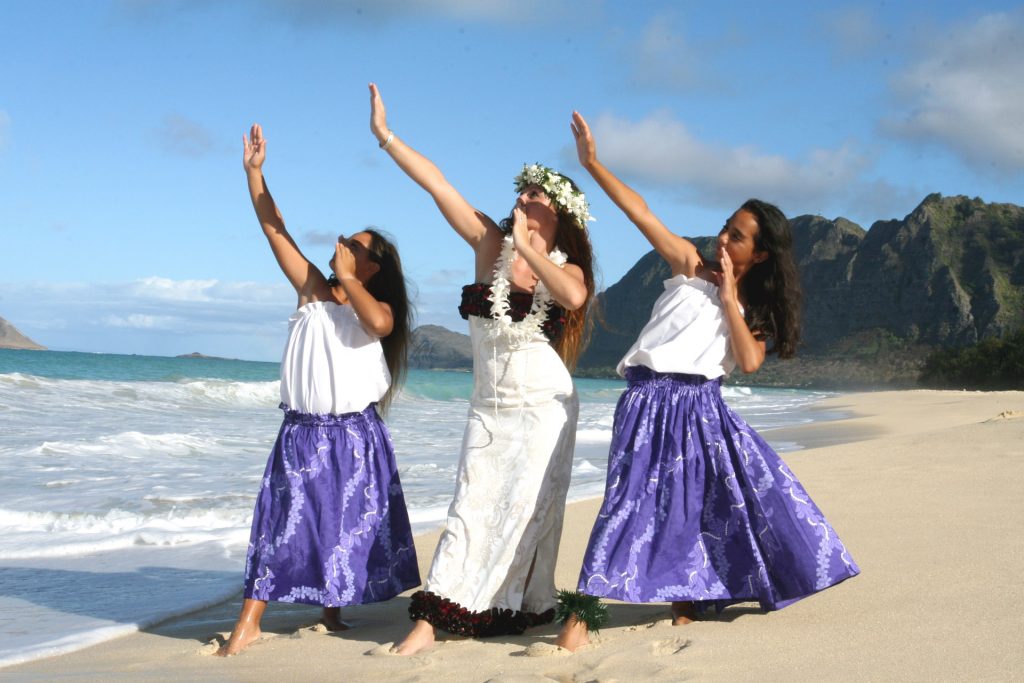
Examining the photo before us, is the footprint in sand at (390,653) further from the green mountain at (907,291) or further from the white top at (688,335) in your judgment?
the green mountain at (907,291)

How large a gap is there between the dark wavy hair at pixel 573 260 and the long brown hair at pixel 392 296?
1.78 ft

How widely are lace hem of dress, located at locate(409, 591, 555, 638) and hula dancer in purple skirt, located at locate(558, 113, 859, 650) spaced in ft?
1.02

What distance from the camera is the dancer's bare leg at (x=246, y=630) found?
3.72 m

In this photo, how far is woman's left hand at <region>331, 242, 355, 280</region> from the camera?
3904 mm

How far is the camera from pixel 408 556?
406 cm

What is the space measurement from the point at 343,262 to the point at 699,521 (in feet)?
5.31

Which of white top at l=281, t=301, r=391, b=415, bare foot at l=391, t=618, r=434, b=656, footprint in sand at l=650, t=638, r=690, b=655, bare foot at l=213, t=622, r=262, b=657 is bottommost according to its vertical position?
bare foot at l=213, t=622, r=262, b=657

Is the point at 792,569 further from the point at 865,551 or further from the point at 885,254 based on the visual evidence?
the point at 885,254

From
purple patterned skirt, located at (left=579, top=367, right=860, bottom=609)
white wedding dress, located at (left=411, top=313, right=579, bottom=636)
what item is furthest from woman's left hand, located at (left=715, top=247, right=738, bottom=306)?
white wedding dress, located at (left=411, top=313, right=579, bottom=636)

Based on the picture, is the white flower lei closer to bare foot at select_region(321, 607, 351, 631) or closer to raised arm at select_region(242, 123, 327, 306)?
raised arm at select_region(242, 123, 327, 306)

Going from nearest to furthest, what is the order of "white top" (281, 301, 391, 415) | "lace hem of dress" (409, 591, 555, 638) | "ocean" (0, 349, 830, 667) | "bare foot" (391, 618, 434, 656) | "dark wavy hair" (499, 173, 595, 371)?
"bare foot" (391, 618, 434, 656) → "lace hem of dress" (409, 591, 555, 638) → "dark wavy hair" (499, 173, 595, 371) → "white top" (281, 301, 391, 415) → "ocean" (0, 349, 830, 667)

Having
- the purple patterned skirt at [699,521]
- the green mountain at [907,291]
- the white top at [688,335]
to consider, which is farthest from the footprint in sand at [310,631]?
the green mountain at [907,291]

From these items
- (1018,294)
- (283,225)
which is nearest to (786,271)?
(283,225)

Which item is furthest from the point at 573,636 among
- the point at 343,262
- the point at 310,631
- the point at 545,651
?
the point at 343,262
